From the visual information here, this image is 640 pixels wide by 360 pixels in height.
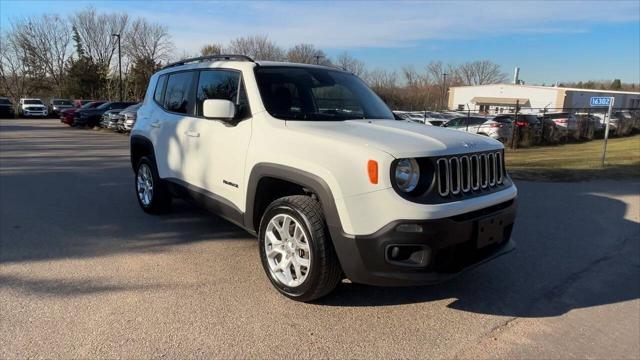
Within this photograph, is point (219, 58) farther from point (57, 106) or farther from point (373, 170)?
point (57, 106)

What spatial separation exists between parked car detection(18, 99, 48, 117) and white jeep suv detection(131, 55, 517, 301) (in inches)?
1630

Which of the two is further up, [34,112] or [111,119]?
[111,119]

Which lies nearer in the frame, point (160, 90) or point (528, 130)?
point (160, 90)

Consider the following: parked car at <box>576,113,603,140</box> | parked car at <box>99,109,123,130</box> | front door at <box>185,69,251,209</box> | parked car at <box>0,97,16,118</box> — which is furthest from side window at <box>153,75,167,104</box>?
parked car at <box>0,97,16,118</box>

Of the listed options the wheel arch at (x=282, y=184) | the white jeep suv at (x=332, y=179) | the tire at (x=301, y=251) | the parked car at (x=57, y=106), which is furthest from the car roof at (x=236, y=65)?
the parked car at (x=57, y=106)

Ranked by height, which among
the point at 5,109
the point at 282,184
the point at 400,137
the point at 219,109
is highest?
the point at 219,109

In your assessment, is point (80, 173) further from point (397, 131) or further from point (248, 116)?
point (397, 131)

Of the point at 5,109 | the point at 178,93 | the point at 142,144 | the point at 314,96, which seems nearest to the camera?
the point at 314,96

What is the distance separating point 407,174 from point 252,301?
1589 mm

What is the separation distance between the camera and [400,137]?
11.8 ft

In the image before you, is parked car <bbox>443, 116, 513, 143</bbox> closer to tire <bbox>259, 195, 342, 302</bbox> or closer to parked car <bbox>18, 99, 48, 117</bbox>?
tire <bbox>259, 195, 342, 302</bbox>

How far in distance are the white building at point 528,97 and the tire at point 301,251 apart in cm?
6046

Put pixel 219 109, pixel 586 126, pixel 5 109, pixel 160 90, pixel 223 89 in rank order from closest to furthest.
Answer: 1. pixel 219 109
2. pixel 223 89
3. pixel 160 90
4. pixel 586 126
5. pixel 5 109

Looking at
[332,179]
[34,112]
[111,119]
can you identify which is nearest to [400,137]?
[332,179]
